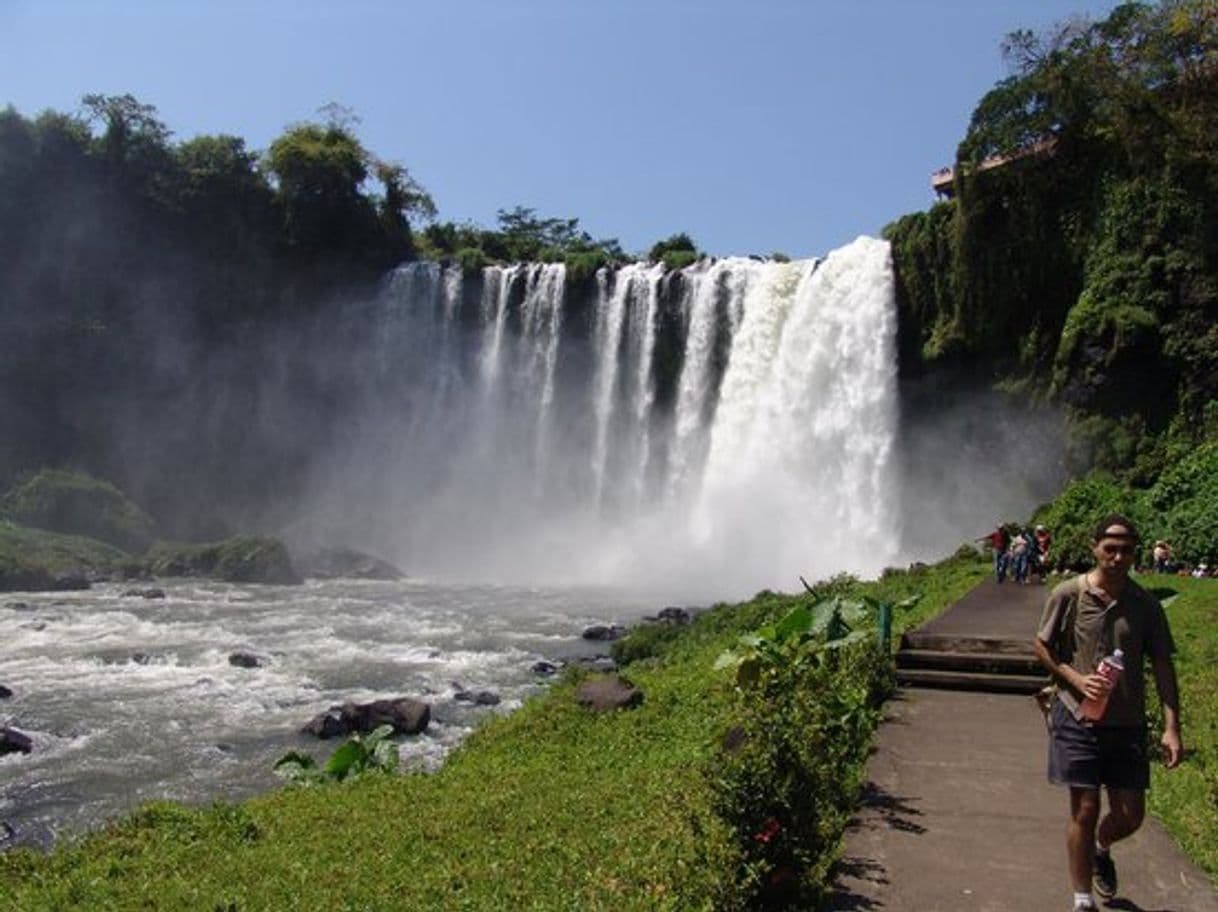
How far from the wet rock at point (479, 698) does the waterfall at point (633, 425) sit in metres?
14.3

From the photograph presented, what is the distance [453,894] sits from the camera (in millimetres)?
5879

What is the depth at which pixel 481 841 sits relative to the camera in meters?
6.97

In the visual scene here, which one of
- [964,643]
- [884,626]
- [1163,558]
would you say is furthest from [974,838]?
[1163,558]

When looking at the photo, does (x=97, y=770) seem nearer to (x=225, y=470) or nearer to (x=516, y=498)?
(x=516, y=498)

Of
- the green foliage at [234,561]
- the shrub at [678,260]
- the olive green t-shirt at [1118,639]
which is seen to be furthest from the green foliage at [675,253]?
the olive green t-shirt at [1118,639]

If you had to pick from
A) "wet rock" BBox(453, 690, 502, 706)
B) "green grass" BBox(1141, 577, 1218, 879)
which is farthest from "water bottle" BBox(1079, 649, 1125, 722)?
"wet rock" BBox(453, 690, 502, 706)

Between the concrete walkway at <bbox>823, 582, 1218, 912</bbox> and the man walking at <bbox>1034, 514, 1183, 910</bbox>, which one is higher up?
the man walking at <bbox>1034, 514, 1183, 910</bbox>

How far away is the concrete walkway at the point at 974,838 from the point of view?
5172 millimetres

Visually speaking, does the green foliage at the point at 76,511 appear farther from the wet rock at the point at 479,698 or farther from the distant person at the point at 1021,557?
the distant person at the point at 1021,557

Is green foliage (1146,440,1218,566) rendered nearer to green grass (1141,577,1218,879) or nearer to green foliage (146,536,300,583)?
green grass (1141,577,1218,879)

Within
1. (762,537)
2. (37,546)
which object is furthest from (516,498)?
(37,546)

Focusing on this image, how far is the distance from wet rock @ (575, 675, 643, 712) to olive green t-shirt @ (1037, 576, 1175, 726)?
750 cm

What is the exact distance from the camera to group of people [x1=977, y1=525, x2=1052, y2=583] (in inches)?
751

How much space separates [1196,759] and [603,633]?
1565cm
